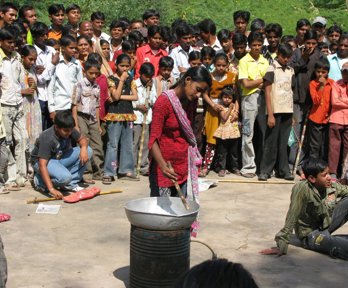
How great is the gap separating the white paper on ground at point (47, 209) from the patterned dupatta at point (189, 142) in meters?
2.07

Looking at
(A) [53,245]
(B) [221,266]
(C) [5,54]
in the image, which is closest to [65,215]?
(A) [53,245]

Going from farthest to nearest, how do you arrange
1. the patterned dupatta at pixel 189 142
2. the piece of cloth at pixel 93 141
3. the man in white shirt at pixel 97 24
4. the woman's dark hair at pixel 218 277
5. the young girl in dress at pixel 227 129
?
1. the man in white shirt at pixel 97 24
2. the young girl in dress at pixel 227 129
3. the piece of cloth at pixel 93 141
4. the patterned dupatta at pixel 189 142
5. the woman's dark hair at pixel 218 277

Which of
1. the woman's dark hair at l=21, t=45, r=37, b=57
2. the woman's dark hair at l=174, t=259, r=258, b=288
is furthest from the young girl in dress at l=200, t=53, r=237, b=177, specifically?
the woman's dark hair at l=174, t=259, r=258, b=288

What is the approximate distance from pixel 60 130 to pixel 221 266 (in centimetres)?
647

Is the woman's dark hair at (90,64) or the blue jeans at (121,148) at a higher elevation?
the woman's dark hair at (90,64)

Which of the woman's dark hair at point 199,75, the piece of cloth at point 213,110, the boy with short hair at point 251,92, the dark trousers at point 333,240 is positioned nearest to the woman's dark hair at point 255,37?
the boy with short hair at point 251,92

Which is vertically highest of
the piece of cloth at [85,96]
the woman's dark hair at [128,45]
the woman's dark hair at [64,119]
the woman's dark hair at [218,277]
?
the woman's dark hair at [128,45]

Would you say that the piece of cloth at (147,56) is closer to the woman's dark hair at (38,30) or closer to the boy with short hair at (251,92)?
the boy with short hair at (251,92)

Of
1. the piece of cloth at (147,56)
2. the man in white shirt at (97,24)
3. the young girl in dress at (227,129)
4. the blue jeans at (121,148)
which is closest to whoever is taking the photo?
the blue jeans at (121,148)

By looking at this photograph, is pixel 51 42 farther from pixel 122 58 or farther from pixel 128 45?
pixel 122 58

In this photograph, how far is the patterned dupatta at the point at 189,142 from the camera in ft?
17.8

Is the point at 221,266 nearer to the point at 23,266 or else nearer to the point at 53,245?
the point at 23,266

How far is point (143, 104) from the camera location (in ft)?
29.9

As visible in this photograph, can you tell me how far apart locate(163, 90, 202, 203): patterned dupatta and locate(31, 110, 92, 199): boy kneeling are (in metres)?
2.43
